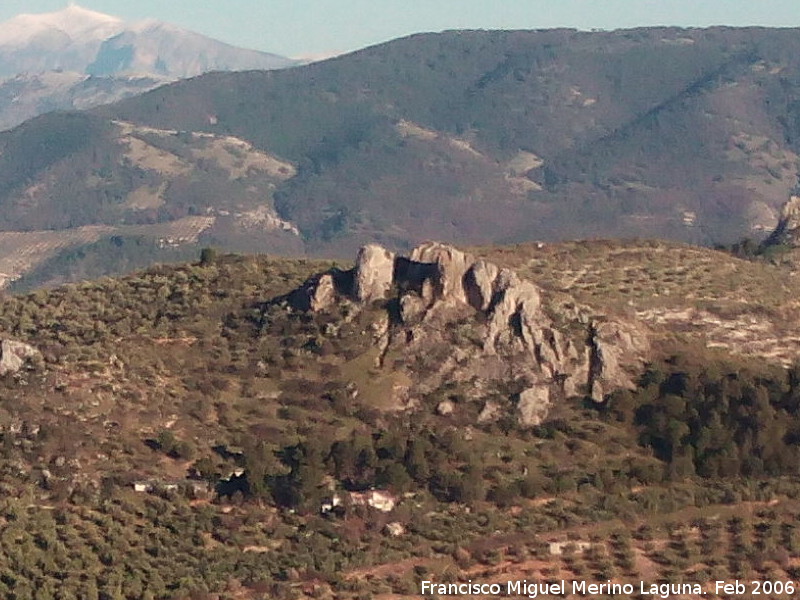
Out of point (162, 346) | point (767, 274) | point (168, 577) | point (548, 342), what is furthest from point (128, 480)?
point (767, 274)

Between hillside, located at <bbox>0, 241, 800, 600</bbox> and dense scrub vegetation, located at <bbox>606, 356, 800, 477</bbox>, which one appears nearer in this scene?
hillside, located at <bbox>0, 241, 800, 600</bbox>

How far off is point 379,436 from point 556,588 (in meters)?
19.5

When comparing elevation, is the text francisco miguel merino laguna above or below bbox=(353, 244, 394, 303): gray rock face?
below

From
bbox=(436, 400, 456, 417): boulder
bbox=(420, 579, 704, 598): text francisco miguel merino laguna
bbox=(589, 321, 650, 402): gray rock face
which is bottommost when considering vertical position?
bbox=(420, 579, 704, 598): text francisco miguel merino laguna

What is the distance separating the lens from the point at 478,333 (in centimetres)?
7925

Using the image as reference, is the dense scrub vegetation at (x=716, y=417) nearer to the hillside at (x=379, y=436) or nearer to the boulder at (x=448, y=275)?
the hillside at (x=379, y=436)

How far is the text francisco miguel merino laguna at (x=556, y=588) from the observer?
177 ft

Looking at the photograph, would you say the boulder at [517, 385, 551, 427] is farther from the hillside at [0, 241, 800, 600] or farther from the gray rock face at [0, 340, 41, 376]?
the gray rock face at [0, 340, 41, 376]

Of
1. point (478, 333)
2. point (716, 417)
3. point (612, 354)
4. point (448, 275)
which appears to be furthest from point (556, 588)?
point (448, 275)

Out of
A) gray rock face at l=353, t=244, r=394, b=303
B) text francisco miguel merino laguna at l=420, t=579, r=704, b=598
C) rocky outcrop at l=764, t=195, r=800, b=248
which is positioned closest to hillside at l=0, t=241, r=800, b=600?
gray rock face at l=353, t=244, r=394, b=303

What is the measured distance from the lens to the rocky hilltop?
254ft

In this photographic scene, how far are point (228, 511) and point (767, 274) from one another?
5517 centimetres

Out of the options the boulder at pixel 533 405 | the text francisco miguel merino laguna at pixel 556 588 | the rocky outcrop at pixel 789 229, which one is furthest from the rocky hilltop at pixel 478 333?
the rocky outcrop at pixel 789 229

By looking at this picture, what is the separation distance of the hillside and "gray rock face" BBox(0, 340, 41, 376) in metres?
0.28
